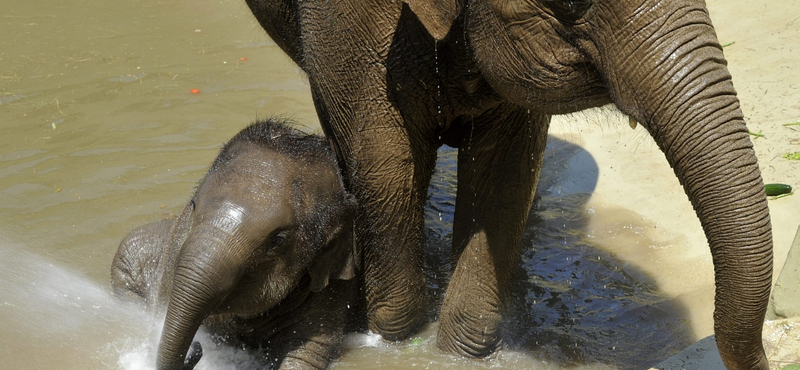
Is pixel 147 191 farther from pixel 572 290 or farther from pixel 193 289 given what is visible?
pixel 572 290

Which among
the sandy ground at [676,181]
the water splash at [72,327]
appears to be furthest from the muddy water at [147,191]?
the sandy ground at [676,181]

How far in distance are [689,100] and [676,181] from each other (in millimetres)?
3529

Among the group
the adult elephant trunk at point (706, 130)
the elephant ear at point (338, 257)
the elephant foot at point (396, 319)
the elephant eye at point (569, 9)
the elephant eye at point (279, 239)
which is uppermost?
the elephant eye at point (569, 9)

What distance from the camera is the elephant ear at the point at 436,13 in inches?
153

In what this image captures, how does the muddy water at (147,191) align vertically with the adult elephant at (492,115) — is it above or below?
below

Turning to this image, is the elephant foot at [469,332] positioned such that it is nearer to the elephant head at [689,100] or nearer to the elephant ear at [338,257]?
the elephant ear at [338,257]

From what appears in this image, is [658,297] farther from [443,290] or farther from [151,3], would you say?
[151,3]

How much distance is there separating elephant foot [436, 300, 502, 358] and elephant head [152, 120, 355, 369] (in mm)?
582

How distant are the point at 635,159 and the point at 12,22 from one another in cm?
575

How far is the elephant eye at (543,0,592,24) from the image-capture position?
3.38 m

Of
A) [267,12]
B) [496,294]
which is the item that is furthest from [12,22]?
[496,294]

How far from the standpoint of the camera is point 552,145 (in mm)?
7484

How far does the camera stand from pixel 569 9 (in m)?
3.42

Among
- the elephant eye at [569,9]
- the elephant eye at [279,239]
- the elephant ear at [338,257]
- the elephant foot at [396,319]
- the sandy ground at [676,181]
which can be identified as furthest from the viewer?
the sandy ground at [676,181]
